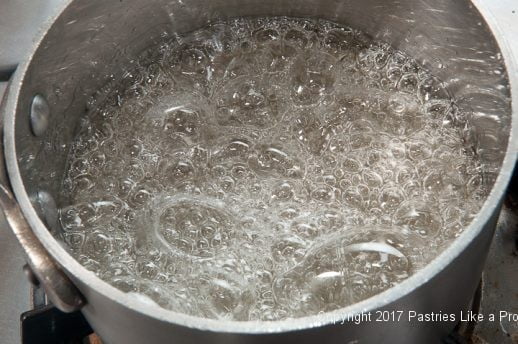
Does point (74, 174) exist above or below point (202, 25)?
below

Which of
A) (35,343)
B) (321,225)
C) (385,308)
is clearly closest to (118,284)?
(35,343)

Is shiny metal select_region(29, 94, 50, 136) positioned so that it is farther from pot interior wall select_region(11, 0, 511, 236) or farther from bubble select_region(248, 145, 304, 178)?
bubble select_region(248, 145, 304, 178)

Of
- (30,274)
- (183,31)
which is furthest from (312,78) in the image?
(30,274)

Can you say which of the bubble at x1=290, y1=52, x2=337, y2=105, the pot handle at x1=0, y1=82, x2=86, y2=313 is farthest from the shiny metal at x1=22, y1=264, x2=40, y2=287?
the bubble at x1=290, y1=52, x2=337, y2=105

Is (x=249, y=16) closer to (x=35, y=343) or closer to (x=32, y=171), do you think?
(x=32, y=171)

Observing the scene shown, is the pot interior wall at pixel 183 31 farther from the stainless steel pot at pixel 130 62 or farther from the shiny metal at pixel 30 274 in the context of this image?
the shiny metal at pixel 30 274

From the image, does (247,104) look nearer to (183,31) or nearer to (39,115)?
(183,31)

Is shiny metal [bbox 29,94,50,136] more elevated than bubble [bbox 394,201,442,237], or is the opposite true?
shiny metal [bbox 29,94,50,136]

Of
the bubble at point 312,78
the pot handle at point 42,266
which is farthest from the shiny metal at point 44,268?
the bubble at point 312,78
